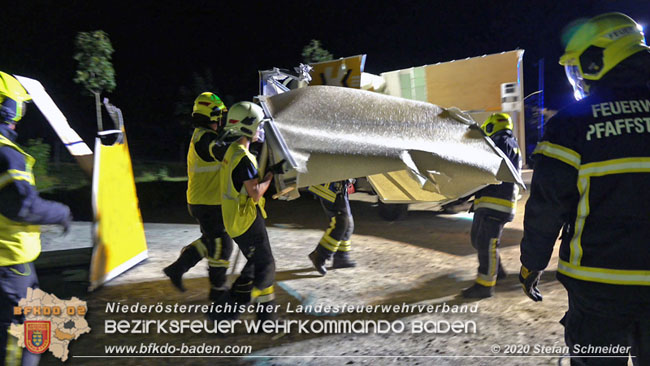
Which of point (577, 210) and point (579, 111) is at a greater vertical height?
point (579, 111)

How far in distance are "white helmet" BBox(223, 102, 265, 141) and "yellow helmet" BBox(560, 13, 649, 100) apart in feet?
7.25

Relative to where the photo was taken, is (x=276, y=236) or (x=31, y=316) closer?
(x=31, y=316)

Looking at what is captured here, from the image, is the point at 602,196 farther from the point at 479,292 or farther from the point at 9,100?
the point at 9,100

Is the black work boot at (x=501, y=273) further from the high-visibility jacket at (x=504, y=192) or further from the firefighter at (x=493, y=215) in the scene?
the high-visibility jacket at (x=504, y=192)

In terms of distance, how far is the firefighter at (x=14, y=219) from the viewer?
2566 millimetres

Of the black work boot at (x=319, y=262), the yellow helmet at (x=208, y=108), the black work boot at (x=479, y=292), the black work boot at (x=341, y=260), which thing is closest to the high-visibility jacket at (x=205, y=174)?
the yellow helmet at (x=208, y=108)

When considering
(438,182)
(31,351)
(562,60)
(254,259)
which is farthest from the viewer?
(254,259)

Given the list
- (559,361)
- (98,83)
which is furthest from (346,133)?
(98,83)

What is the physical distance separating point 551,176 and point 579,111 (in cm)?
31

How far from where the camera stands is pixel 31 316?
279 cm

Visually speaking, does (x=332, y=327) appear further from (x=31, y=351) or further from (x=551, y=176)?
(x=551, y=176)

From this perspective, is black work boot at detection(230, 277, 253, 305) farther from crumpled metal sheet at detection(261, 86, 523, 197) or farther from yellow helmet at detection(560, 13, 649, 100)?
yellow helmet at detection(560, 13, 649, 100)

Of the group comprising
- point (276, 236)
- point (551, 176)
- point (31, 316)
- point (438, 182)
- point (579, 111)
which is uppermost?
point (579, 111)

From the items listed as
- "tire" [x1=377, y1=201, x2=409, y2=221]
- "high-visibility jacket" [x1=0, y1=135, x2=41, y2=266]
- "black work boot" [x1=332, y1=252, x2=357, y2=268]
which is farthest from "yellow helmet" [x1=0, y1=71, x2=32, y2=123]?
"tire" [x1=377, y1=201, x2=409, y2=221]
